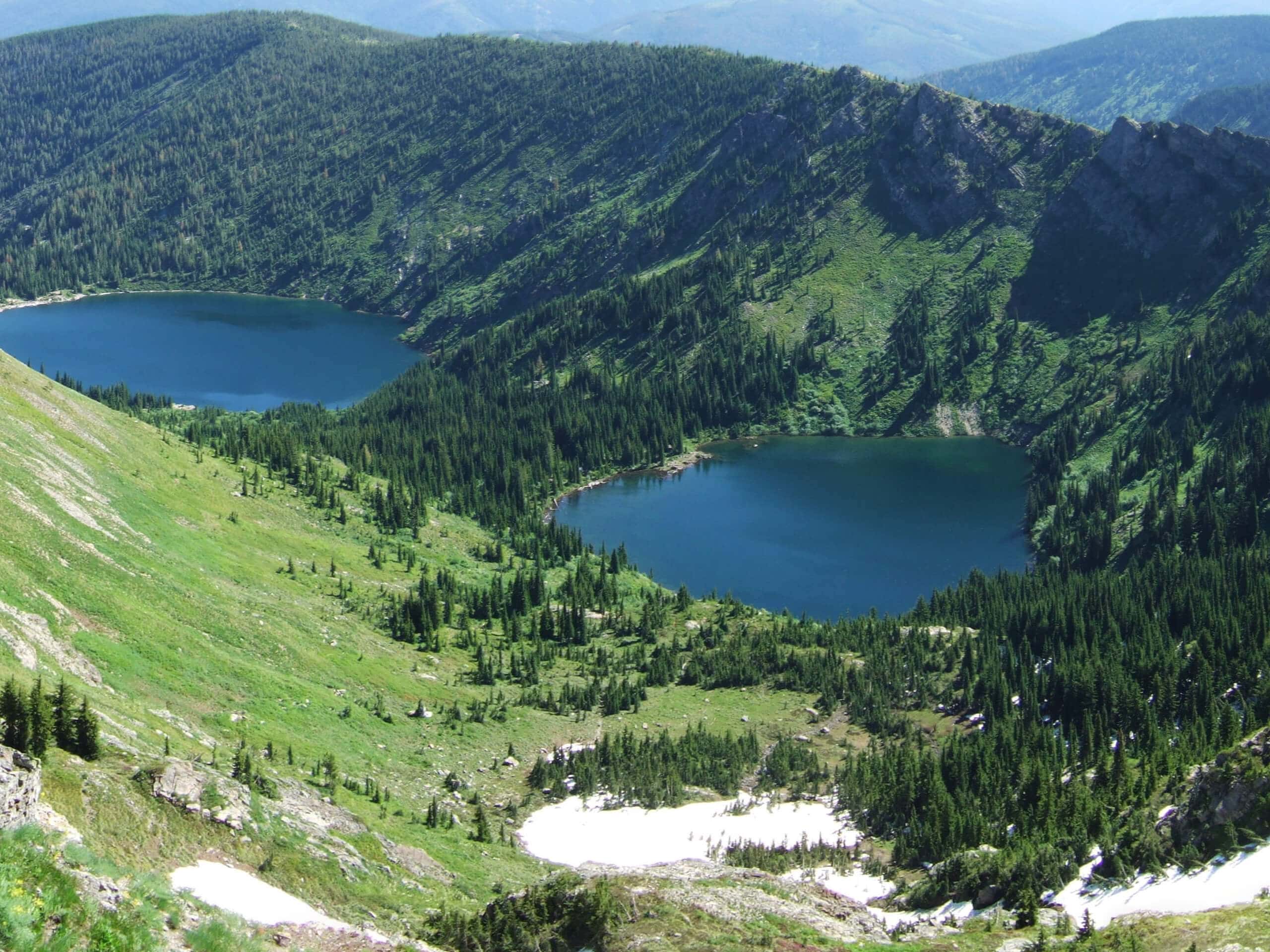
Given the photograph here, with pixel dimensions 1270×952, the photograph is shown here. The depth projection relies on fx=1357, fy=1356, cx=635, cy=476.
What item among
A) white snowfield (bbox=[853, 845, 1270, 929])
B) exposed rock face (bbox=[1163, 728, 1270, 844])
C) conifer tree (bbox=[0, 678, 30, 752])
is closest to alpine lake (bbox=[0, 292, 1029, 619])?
exposed rock face (bbox=[1163, 728, 1270, 844])

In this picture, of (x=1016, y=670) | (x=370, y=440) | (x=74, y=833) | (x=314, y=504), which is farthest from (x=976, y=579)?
(x=74, y=833)

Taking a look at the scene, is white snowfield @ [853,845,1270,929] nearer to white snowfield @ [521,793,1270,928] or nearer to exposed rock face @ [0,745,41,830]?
white snowfield @ [521,793,1270,928]

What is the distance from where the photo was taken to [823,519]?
15512cm

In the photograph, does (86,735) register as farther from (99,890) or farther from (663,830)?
(663,830)

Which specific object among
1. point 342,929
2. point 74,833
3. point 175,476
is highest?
point 175,476

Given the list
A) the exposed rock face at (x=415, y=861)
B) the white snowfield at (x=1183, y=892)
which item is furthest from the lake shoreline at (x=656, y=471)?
the white snowfield at (x=1183, y=892)

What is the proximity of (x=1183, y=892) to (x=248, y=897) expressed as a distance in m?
32.9

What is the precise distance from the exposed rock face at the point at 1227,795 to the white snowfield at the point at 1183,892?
205 centimetres

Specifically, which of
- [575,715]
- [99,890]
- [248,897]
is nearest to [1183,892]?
[248,897]

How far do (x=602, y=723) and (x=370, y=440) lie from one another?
93815 millimetres

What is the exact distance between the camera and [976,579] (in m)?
A: 124

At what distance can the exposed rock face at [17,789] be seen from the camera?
113 feet

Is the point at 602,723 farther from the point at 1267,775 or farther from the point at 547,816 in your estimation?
the point at 1267,775

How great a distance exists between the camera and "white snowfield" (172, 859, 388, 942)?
38.7 meters
